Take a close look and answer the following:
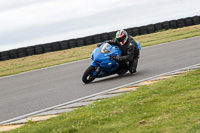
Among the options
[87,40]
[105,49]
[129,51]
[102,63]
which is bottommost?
[87,40]

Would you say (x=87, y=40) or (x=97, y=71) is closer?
(x=97, y=71)

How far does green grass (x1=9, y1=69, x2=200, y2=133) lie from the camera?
4.63 meters

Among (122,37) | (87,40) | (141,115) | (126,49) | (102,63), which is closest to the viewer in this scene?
(141,115)

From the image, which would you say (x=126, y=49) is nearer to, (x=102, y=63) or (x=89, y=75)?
(x=102, y=63)

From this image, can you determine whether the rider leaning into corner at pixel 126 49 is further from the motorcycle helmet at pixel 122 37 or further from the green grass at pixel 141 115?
the green grass at pixel 141 115

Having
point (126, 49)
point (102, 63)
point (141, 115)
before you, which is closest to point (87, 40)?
point (126, 49)

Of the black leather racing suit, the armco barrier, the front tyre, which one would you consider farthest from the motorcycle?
the armco barrier

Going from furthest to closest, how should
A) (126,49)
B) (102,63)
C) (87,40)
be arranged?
(87,40)
(126,49)
(102,63)

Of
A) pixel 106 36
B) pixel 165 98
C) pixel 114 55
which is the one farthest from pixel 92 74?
pixel 106 36

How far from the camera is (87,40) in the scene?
2827 centimetres

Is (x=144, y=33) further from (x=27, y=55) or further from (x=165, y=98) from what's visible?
(x=165, y=98)

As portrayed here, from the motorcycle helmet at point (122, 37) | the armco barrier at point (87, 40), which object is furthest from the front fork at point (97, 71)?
the armco barrier at point (87, 40)

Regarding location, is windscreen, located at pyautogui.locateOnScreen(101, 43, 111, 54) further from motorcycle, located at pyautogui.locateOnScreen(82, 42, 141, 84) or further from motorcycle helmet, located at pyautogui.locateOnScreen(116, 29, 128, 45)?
motorcycle helmet, located at pyautogui.locateOnScreen(116, 29, 128, 45)

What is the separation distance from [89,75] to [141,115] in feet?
17.3
